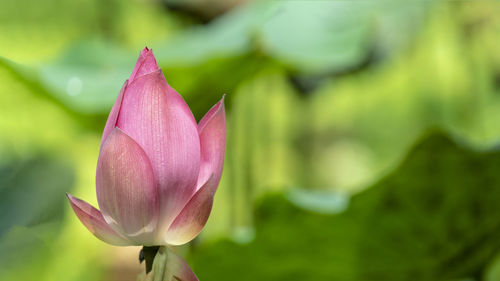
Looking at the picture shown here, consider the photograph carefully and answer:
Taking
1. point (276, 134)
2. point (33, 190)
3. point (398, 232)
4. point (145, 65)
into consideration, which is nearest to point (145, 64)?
point (145, 65)

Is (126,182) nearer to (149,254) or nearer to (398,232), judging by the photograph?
(149,254)

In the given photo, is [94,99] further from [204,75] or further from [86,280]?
[86,280]

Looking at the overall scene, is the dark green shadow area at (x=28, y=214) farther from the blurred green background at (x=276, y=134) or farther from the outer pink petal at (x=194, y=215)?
the outer pink petal at (x=194, y=215)

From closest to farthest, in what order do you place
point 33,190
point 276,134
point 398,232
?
point 398,232 → point 33,190 → point 276,134

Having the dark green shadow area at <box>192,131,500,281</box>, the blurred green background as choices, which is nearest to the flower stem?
the blurred green background

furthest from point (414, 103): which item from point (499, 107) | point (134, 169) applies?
point (134, 169)

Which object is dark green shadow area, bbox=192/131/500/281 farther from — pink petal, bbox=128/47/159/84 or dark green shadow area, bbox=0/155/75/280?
pink petal, bbox=128/47/159/84

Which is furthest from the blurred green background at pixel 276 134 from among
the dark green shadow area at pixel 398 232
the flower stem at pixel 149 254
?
the flower stem at pixel 149 254
